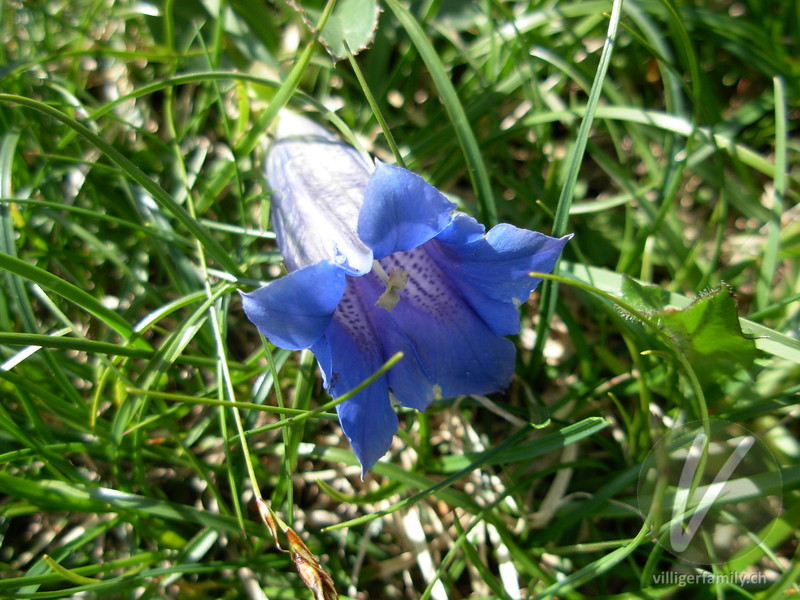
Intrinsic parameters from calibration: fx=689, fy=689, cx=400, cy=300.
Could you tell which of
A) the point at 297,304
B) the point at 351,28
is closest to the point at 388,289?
the point at 297,304

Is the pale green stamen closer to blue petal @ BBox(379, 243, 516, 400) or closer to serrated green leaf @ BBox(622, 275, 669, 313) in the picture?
blue petal @ BBox(379, 243, 516, 400)

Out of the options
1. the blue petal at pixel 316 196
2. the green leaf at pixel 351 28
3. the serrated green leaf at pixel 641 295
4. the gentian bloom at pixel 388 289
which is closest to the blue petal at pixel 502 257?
the gentian bloom at pixel 388 289


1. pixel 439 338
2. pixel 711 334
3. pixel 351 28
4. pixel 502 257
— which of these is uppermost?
pixel 351 28

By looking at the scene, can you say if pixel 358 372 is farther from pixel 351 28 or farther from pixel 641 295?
pixel 351 28

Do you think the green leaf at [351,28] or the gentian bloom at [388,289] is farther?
the green leaf at [351,28]

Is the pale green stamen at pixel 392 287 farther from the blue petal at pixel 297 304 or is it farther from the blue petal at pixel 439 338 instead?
the blue petal at pixel 297 304

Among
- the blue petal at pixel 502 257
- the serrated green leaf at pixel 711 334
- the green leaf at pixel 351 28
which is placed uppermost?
the green leaf at pixel 351 28

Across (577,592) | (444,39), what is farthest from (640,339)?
(444,39)
